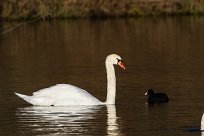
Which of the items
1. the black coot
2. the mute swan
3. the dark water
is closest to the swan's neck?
the mute swan

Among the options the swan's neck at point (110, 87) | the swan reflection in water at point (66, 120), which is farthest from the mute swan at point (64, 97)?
the swan reflection in water at point (66, 120)

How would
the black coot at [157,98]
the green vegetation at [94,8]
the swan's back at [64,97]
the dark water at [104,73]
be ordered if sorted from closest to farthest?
the dark water at [104,73] < the swan's back at [64,97] < the black coot at [157,98] < the green vegetation at [94,8]

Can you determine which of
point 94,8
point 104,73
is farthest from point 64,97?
point 94,8

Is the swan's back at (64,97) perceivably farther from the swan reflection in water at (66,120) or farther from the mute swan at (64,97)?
the swan reflection in water at (66,120)

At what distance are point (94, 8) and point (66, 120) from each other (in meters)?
33.9

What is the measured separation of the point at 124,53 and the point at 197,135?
17.0 metres

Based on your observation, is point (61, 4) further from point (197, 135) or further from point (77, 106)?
point (197, 135)

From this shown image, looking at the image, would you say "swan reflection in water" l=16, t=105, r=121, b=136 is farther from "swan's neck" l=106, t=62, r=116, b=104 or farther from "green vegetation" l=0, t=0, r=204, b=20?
"green vegetation" l=0, t=0, r=204, b=20

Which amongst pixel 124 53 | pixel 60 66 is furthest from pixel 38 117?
pixel 124 53

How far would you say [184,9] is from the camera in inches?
2142

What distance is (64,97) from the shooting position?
73.3 feet

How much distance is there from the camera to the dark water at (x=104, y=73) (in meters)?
19.8

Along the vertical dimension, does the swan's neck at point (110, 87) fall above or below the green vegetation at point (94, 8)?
below

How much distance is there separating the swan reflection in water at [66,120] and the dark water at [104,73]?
2cm
